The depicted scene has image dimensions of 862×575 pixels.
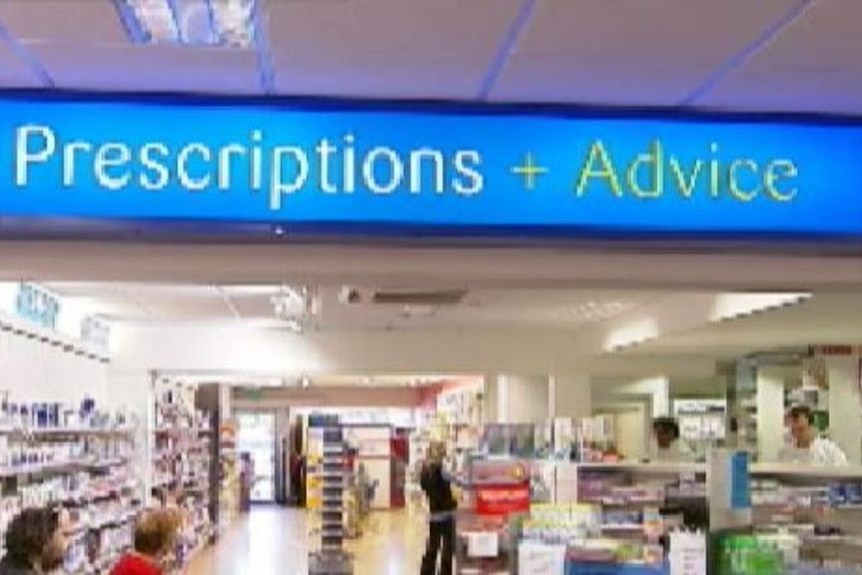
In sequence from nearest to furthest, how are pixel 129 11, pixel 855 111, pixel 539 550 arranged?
1. pixel 129 11
2. pixel 855 111
3. pixel 539 550

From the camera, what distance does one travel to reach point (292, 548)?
21750 mm

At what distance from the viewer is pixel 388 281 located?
4.55 meters

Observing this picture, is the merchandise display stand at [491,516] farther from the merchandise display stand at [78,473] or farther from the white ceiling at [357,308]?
the white ceiling at [357,308]

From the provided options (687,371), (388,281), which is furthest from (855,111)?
(687,371)

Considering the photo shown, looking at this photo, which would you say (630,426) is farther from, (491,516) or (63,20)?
(63,20)

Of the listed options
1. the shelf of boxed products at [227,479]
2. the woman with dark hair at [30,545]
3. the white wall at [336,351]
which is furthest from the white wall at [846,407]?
the shelf of boxed products at [227,479]

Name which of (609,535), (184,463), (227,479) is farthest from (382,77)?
(227,479)

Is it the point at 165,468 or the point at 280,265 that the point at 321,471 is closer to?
the point at 165,468

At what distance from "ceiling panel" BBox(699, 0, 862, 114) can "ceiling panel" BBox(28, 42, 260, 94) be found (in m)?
1.36

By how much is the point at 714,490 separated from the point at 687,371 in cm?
1248

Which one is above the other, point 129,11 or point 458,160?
point 129,11

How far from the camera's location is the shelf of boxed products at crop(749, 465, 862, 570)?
7922mm

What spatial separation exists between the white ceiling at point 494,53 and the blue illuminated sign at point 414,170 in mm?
81

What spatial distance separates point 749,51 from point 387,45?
0.95 meters
